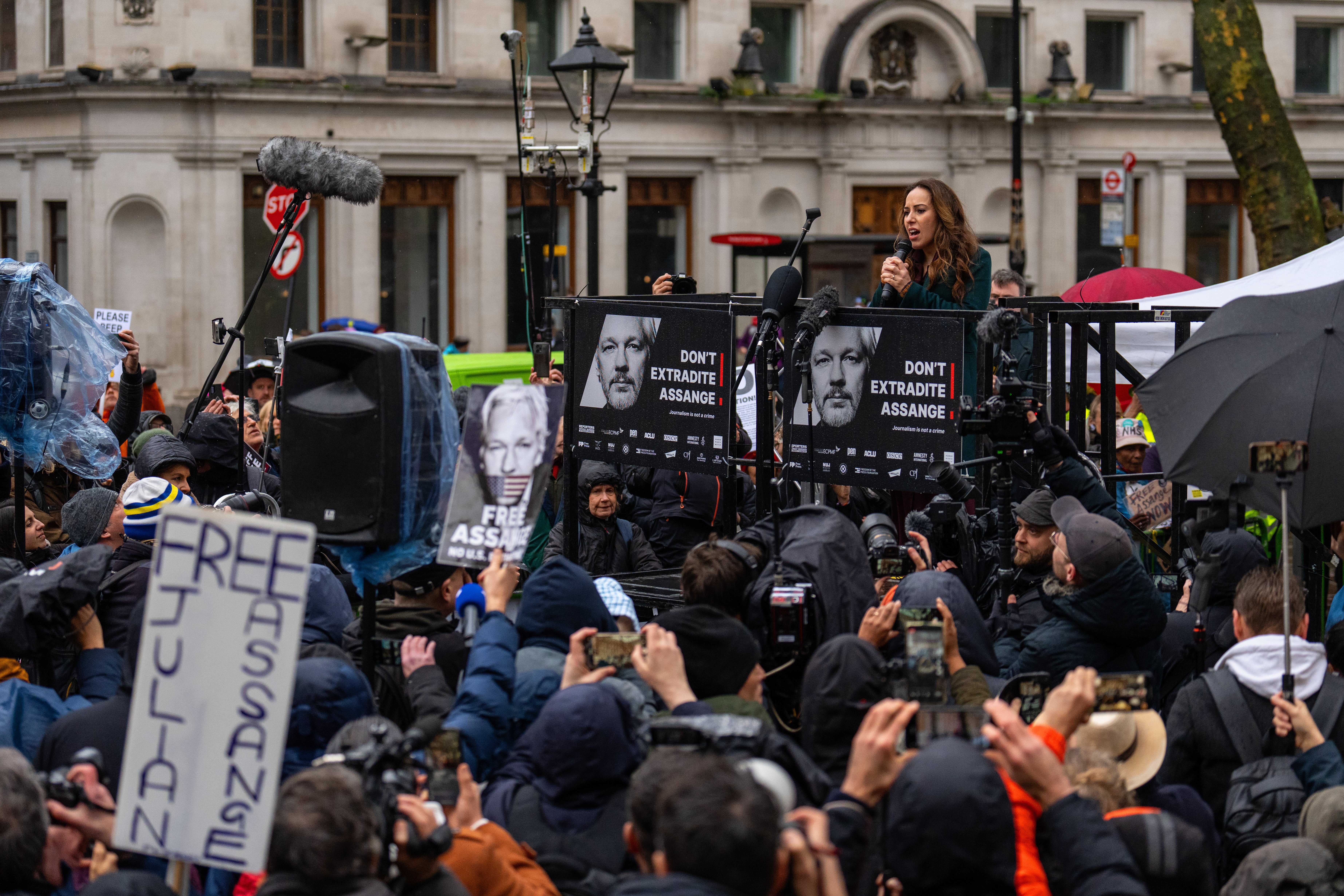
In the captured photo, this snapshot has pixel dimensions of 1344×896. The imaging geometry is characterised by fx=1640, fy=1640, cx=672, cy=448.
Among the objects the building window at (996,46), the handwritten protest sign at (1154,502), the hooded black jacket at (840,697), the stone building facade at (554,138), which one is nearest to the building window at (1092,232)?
the stone building facade at (554,138)

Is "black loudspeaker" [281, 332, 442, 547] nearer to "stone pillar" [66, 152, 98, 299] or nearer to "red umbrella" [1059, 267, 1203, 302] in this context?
"red umbrella" [1059, 267, 1203, 302]

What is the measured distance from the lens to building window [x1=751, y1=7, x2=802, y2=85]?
28.2 meters

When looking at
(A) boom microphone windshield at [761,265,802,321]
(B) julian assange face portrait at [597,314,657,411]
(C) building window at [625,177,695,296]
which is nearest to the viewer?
(A) boom microphone windshield at [761,265,802,321]

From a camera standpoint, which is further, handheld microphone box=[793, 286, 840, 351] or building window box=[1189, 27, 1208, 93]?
building window box=[1189, 27, 1208, 93]

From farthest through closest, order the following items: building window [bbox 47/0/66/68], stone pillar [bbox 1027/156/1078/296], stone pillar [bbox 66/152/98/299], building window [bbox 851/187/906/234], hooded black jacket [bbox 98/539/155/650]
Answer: stone pillar [bbox 1027/156/1078/296]
building window [bbox 851/187/906/234]
building window [bbox 47/0/66/68]
stone pillar [bbox 66/152/98/299]
hooded black jacket [bbox 98/539/155/650]

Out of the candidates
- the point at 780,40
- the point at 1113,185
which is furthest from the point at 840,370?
the point at 780,40

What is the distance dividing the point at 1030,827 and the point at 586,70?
35.9 feet

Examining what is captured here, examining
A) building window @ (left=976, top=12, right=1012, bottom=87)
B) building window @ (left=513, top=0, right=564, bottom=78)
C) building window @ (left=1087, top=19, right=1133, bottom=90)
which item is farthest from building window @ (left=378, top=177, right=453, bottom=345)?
building window @ (left=1087, top=19, right=1133, bottom=90)

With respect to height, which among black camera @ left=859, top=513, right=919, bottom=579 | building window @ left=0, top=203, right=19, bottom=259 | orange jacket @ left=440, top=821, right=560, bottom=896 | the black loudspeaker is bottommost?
orange jacket @ left=440, top=821, right=560, bottom=896

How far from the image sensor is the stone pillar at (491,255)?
2602 cm

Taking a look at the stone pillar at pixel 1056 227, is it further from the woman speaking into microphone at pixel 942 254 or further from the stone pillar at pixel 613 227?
the woman speaking into microphone at pixel 942 254

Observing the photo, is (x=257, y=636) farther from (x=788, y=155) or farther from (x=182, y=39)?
(x=788, y=155)

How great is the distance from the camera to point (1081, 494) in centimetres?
606

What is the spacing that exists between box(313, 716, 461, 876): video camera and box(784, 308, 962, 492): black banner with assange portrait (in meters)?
3.16
